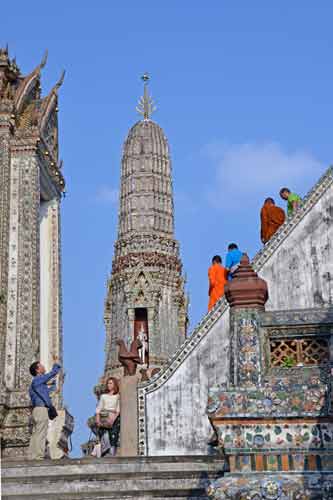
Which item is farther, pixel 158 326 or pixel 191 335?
pixel 158 326

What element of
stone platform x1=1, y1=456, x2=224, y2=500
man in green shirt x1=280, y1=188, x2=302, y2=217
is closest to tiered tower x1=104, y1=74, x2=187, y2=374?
man in green shirt x1=280, y1=188, x2=302, y2=217

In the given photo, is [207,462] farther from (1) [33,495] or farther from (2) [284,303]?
(2) [284,303]

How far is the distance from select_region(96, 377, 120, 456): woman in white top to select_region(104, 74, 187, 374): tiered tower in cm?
2435

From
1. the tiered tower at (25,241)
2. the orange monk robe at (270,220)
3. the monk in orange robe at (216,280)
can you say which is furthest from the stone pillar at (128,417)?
the tiered tower at (25,241)

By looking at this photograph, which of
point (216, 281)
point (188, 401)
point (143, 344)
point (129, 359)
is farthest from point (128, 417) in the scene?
point (143, 344)

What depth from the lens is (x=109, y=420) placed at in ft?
38.4

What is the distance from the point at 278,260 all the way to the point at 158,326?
24.3 meters

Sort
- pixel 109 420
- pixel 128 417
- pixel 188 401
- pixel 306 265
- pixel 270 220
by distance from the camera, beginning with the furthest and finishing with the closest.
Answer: pixel 270 220, pixel 306 265, pixel 188 401, pixel 128 417, pixel 109 420

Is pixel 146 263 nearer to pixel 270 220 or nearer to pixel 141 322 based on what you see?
pixel 141 322

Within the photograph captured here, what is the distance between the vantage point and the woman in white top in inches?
454

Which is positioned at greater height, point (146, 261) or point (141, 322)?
point (146, 261)

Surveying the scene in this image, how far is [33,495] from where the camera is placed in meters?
Result: 9.10

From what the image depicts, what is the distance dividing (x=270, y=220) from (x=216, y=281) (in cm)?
138

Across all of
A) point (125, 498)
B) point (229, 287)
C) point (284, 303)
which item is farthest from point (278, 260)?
point (229, 287)
